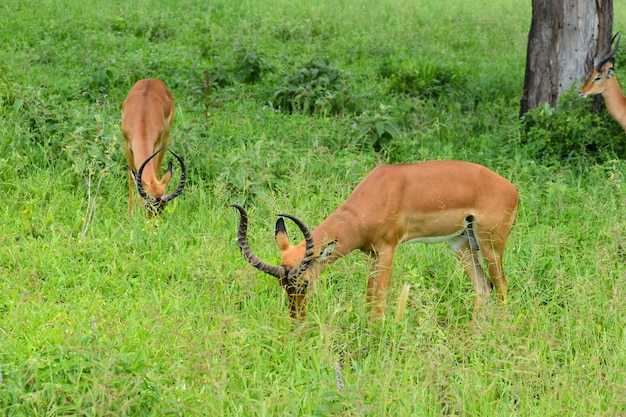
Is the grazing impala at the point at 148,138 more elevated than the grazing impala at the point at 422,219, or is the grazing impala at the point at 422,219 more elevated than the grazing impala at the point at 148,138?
the grazing impala at the point at 422,219

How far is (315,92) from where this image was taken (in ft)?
27.7

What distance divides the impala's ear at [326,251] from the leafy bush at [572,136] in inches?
125

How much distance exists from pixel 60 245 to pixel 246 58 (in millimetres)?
4486

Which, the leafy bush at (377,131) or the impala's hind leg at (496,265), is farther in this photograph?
the leafy bush at (377,131)

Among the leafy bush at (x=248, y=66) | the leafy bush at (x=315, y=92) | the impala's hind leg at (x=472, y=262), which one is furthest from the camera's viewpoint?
the leafy bush at (x=248, y=66)

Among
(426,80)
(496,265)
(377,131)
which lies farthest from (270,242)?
(426,80)

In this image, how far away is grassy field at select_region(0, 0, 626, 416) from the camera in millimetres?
3650

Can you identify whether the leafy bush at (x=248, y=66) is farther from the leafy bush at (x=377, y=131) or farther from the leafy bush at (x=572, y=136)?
the leafy bush at (x=572, y=136)

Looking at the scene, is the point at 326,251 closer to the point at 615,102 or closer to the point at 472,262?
the point at 472,262

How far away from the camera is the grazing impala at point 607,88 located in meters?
7.46

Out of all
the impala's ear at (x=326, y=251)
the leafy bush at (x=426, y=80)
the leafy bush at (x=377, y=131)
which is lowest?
the leafy bush at (x=426, y=80)

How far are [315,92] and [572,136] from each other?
8.16 feet

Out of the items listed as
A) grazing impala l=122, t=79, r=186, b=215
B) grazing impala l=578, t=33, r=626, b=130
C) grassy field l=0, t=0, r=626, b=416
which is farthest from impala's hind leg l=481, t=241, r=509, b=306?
grazing impala l=578, t=33, r=626, b=130

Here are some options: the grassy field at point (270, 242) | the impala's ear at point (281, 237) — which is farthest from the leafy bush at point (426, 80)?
the impala's ear at point (281, 237)
